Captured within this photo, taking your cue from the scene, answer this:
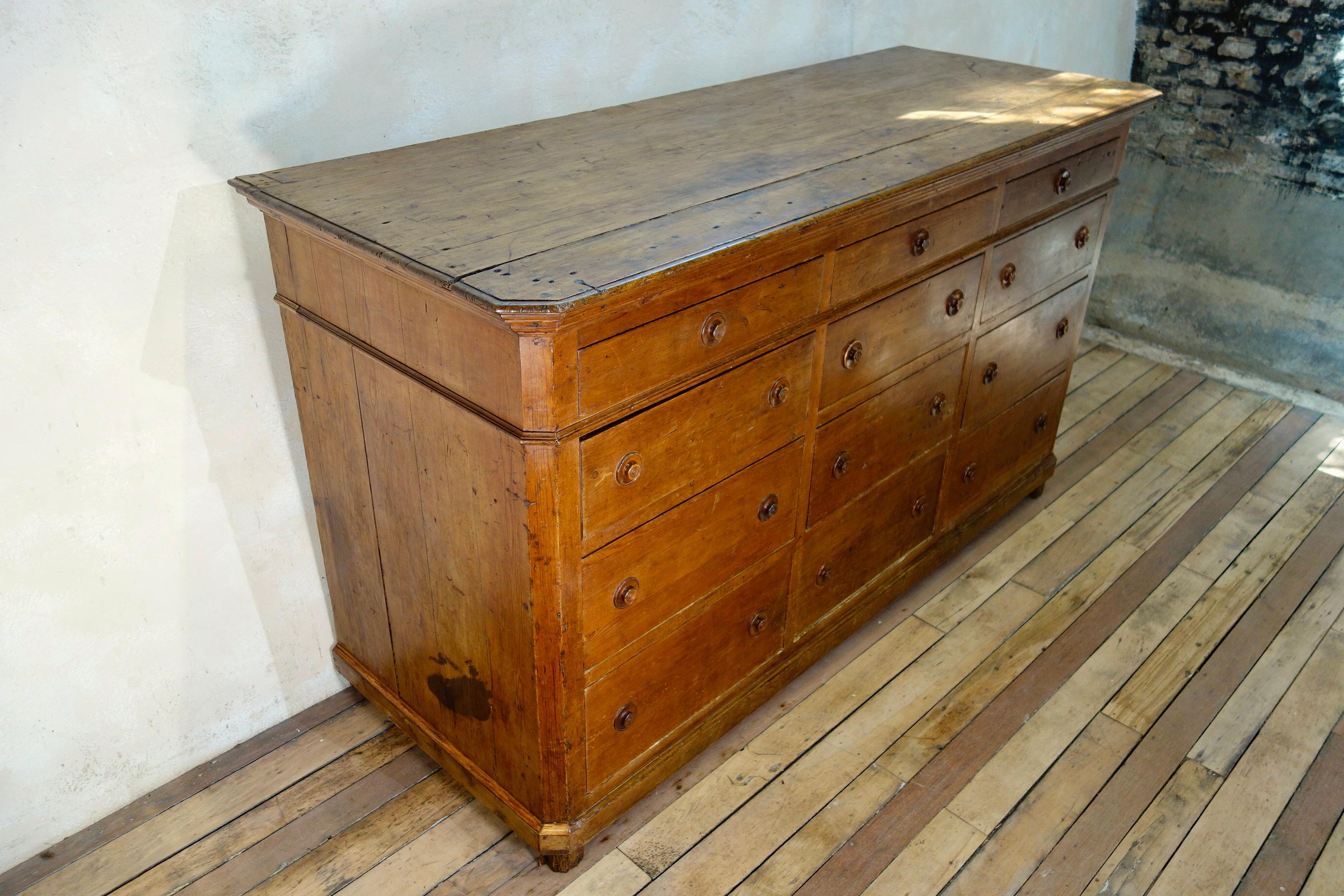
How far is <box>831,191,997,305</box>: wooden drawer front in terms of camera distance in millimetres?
2139

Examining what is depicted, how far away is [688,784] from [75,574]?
1.33 meters

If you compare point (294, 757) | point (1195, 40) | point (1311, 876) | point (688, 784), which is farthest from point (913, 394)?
point (1195, 40)

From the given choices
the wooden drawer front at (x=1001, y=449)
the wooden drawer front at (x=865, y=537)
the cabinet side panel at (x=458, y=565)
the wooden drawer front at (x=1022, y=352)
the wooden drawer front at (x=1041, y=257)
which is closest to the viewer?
the cabinet side panel at (x=458, y=565)

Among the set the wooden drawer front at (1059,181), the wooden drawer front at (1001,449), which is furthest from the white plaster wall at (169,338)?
the wooden drawer front at (1001,449)

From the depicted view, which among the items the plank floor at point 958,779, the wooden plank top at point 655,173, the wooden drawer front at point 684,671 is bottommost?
the plank floor at point 958,779

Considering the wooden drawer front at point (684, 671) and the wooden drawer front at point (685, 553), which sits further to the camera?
the wooden drawer front at point (684, 671)

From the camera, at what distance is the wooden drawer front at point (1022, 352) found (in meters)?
2.78

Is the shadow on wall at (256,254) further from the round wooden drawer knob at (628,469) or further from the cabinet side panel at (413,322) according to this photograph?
the round wooden drawer knob at (628,469)

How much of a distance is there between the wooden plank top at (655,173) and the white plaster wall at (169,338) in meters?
0.13

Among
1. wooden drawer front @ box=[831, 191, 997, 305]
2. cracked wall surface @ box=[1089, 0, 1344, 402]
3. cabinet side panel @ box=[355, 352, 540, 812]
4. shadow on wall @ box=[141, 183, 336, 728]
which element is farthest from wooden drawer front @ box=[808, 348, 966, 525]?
cracked wall surface @ box=[1089, 0, 1344, 402]

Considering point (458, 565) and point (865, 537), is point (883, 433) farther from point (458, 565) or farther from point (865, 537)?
point (458, 565)

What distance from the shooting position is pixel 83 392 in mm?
1945

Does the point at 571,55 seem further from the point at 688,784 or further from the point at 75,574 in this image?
the point at 688,784

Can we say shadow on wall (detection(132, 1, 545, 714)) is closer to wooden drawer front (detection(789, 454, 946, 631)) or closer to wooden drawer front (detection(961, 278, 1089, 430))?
wooden drawer front (detection(789, 454, 946, 631))
